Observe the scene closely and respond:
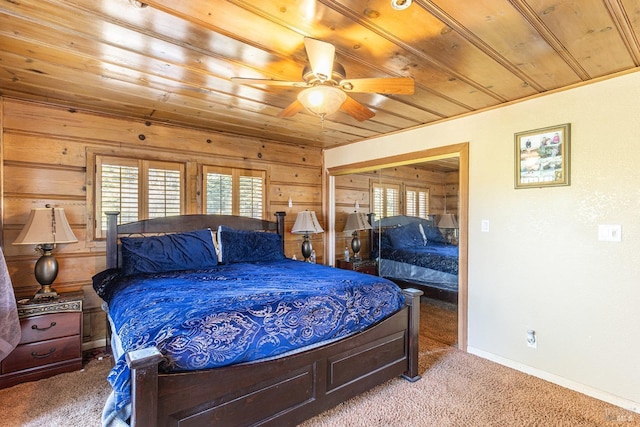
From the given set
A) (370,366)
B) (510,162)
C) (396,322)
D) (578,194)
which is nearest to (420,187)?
(510,162)

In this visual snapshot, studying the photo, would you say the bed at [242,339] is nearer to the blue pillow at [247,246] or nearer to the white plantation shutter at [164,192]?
the blue pillow at [247,246]

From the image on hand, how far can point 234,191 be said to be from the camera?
4.12 meters

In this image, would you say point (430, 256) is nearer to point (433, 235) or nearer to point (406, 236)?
point (433, 235)

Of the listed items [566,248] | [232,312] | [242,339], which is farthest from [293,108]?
[566,248]

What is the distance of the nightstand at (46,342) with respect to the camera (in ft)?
8.14

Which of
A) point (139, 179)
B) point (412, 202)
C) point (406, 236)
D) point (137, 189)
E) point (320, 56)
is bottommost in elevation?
point (406, 236)

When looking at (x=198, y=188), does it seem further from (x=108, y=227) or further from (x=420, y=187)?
(x=420, y=187)

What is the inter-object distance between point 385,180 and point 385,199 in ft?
0.83

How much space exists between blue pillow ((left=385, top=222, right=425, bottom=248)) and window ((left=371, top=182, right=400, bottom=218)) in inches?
8.6

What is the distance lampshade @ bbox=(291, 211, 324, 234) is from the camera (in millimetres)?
4281

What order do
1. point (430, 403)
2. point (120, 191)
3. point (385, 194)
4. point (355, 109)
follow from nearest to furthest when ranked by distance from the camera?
point (430, 403)
point (355, 109)
point (120, 191)
point (385, 194)

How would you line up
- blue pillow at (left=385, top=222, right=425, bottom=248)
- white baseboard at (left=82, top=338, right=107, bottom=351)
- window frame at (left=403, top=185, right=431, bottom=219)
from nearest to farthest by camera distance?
white baseboard at (left=82, top=338, right=107, bottom=351), window frame at (left=403, top=185, right=431, bottom=219), blue pillow at (left=385, top=222, right=425, bottom=248)

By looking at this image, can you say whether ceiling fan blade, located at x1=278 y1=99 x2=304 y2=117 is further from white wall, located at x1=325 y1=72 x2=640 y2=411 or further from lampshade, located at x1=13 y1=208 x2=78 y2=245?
lampshade, located at x1=13 y1=208 x2=78 y2=245

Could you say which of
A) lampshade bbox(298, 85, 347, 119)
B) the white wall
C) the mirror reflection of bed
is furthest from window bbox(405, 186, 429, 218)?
lampshade bbox(298, 85, 347, 119)
